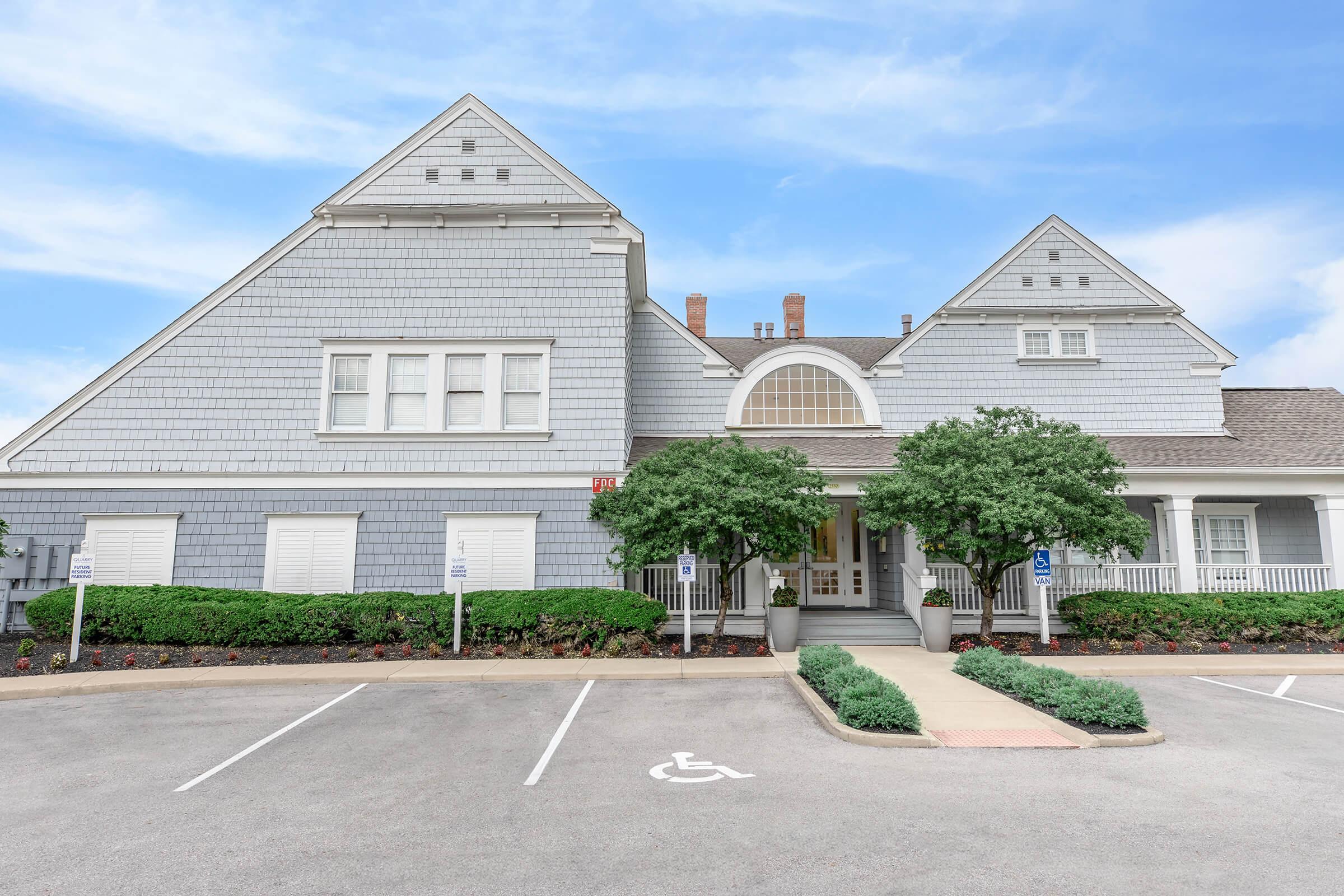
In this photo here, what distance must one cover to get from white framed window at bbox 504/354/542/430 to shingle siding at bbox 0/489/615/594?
140 cm

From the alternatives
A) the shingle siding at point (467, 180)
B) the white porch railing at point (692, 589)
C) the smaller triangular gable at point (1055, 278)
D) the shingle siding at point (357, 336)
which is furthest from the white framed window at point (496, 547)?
the smaller triangular gable at point (1055, 278)

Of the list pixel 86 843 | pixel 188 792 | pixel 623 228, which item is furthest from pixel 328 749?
pixel 623 228

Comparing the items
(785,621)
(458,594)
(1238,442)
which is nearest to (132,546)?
(458,594)

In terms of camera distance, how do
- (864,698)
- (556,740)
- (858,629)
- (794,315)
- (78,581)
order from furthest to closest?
(794,315) < (858,629) < (78,581) < (864,698) < (556,740)

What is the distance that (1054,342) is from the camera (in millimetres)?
18094

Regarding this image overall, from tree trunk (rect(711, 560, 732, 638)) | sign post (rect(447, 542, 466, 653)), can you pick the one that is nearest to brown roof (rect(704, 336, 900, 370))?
tree trunk (rect(711, 560, 732, 638))

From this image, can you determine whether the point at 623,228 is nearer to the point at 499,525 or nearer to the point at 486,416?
the point at 486,416

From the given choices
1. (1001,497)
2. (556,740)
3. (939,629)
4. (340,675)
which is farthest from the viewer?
(939,629)

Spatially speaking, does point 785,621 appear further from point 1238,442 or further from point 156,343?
point 156,343

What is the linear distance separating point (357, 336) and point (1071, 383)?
621 inches

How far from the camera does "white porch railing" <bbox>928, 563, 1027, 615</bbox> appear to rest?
15.5 m

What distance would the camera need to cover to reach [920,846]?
4895mm

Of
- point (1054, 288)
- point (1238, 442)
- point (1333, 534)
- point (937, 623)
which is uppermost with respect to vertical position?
point (1054, 288)

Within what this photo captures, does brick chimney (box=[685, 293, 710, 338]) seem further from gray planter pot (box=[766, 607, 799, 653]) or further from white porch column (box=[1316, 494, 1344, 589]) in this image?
white porch column (box=[1316, 494, 1344, 589])
